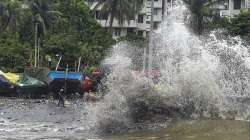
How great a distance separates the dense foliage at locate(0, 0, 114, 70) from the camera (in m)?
56.7

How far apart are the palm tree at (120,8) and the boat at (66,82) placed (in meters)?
25.5

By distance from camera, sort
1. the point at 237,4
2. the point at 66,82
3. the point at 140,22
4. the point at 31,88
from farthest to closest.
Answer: the point at 140,22, the point at 237,4, the point at 66,82, the point at 31,88

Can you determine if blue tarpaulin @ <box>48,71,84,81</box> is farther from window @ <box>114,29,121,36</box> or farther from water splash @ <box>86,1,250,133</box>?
window @ <box>114,29,121,36</box>

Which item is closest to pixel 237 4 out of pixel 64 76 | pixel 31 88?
pixel 64 76

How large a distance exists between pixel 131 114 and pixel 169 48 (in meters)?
5.17

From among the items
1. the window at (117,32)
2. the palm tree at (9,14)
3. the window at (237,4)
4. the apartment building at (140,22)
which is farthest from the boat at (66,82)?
the window at (117,32)

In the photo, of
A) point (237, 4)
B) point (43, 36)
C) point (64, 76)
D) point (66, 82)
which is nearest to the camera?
point (66, 82)

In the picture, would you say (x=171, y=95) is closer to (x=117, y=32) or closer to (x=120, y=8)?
(x=120, y=8)

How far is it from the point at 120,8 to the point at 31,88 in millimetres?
28175

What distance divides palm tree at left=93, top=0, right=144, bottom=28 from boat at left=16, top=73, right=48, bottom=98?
26.8m

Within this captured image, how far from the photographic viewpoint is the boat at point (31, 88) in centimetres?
3466

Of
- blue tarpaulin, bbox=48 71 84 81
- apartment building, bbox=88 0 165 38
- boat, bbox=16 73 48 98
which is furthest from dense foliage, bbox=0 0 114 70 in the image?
boat, bbox=16 73 48 98

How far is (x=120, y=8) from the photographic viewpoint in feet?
202

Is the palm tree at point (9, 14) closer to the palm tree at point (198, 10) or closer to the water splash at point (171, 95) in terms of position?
the palm tree at point (198, 10)
